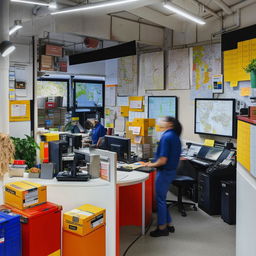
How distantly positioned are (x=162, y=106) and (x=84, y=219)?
441cm

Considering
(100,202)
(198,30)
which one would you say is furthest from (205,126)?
(100,202)

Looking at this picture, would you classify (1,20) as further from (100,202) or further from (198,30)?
(198,30)

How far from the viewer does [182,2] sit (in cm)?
535

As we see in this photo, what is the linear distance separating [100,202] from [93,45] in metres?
5.03

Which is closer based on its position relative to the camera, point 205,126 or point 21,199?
point 21,199

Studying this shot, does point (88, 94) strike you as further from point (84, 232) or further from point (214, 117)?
point (84, 232)

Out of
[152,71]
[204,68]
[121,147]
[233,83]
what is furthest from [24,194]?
[152,71]

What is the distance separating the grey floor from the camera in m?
3.91

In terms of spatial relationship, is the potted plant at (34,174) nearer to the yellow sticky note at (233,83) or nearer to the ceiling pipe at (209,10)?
the yellow sticky note at (233,83)

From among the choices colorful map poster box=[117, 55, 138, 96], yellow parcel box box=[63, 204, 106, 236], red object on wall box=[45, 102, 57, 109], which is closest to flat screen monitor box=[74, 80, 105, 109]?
red object on wall box=[45, 102, 57, 109]

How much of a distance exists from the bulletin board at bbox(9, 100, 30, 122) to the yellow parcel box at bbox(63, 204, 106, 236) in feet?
9.88

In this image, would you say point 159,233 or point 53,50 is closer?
point 159,233

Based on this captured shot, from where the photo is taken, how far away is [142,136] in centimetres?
645

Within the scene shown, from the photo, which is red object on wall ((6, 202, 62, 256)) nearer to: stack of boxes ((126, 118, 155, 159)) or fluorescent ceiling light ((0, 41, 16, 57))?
fluorescent ceiling light ((0, 41, 16, 57))
